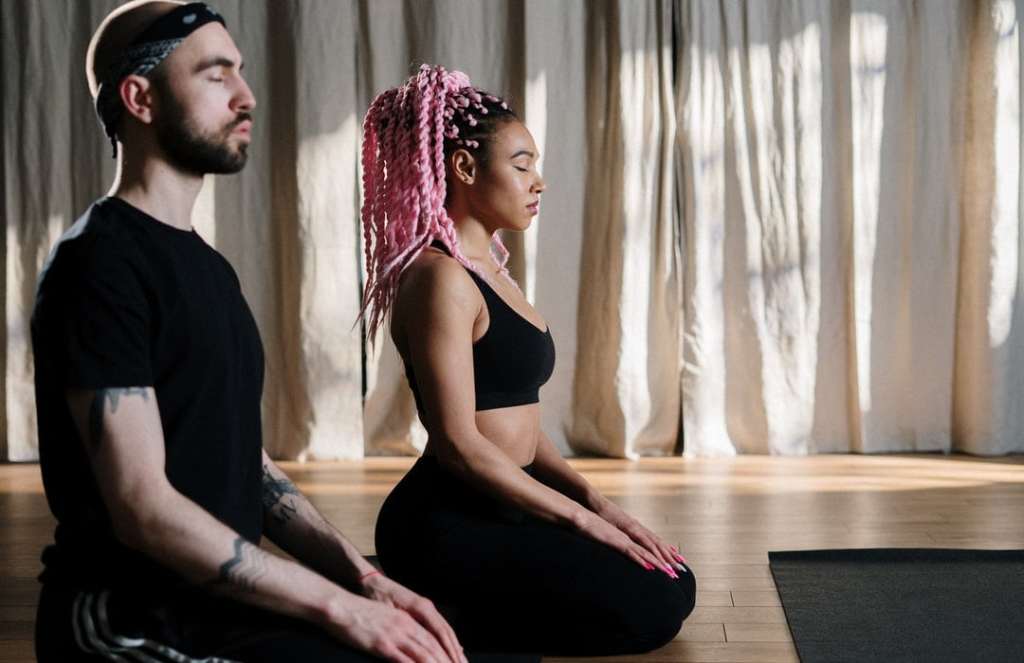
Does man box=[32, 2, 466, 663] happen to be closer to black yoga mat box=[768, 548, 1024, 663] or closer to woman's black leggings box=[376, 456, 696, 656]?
woman's black leggings box=[376, 456, 696, 656]

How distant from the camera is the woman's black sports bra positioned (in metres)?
2.14

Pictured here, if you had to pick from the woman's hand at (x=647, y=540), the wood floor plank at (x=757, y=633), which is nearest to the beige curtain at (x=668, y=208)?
the wood floor plank at (x=757, y=633)

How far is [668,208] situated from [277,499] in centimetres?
326

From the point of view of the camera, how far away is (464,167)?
221 centimetres

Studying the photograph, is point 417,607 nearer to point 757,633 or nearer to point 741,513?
point 757,633

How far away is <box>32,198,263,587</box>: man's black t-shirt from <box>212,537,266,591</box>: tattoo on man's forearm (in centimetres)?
7

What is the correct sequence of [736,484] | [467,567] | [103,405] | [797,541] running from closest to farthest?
[103,405] → [467,567] → [797,541] → [736,484]

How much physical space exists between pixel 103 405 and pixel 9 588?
6.04ft

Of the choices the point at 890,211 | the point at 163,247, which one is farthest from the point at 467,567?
the point at 890,211

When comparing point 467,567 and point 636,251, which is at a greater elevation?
point 636,251

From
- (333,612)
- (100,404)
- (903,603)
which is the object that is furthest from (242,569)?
(903,603)

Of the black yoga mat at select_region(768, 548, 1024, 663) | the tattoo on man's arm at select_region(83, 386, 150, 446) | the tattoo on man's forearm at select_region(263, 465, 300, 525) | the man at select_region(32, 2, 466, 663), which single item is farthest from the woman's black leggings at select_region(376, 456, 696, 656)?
the tattoo on man's arm at select_region(83, 386, 150, 446)

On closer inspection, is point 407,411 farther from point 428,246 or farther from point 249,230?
point 428,246

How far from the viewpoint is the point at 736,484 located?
402 cm
